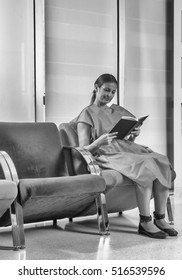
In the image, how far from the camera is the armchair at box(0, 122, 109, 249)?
9.88 ft

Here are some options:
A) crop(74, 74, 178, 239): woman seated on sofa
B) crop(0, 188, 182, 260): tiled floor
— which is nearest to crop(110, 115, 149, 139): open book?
crop(74, 74, 178, 239): woman seated on sofa

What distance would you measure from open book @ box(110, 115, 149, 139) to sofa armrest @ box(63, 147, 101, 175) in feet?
0.90

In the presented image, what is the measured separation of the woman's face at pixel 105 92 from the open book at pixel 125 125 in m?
0.34

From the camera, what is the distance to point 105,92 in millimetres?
3877

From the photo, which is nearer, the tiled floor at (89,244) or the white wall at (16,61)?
the tiled floor at (89,244)

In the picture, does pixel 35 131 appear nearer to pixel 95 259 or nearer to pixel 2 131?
pixel 2 131

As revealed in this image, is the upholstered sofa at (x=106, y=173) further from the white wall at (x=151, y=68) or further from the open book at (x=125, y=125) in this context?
the white wall at (x=151, y=68)

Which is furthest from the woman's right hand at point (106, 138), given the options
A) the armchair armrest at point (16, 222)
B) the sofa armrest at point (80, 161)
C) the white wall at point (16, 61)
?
the white wall at point (16, 61)

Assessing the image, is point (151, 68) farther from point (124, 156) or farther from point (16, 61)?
point (124, 156)

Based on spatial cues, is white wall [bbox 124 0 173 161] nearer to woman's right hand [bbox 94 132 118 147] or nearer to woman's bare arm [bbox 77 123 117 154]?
woman's bare arm [bbox 77 123 117 154]

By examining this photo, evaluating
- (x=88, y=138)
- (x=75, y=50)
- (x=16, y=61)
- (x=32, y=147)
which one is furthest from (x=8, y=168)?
(x=75, y=50)

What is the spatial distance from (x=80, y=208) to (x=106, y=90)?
925 millimetres

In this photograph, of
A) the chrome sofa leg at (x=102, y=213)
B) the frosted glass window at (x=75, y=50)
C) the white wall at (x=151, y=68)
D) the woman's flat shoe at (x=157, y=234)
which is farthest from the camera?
the white wall at (x=151, y=68)

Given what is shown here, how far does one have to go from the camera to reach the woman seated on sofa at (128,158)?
3436 mm
